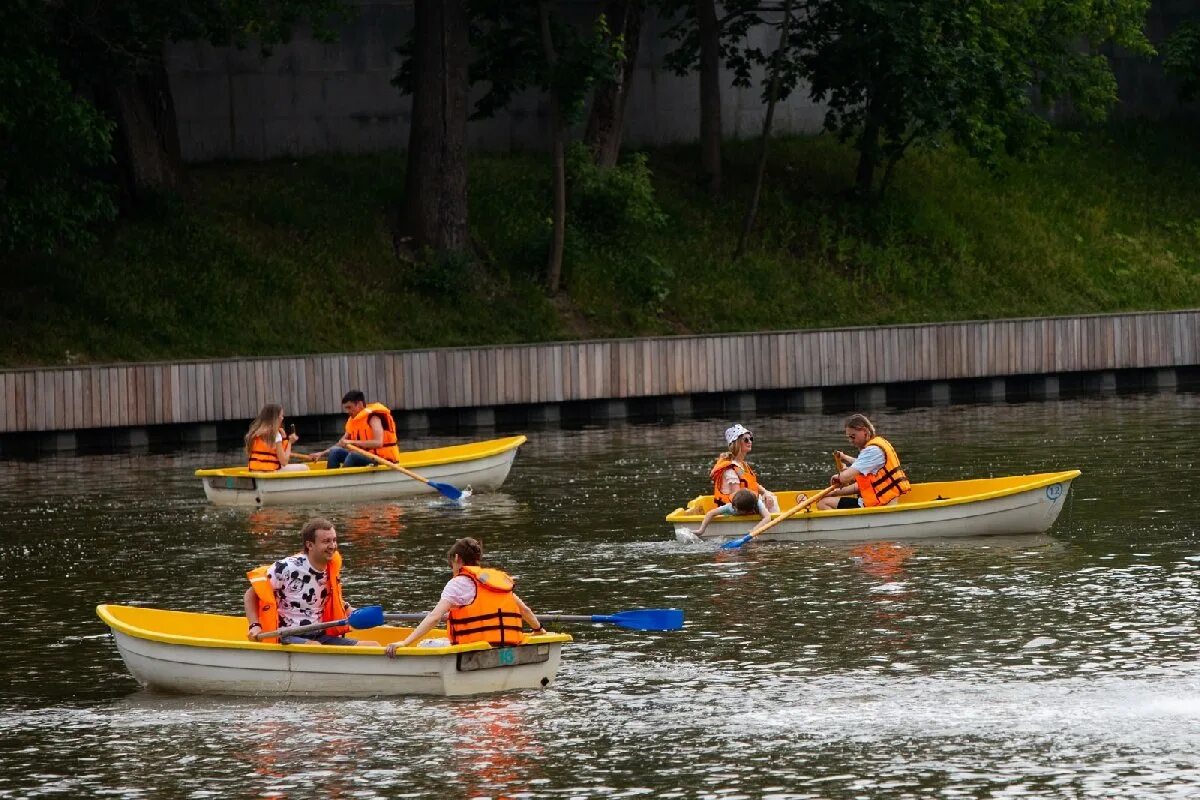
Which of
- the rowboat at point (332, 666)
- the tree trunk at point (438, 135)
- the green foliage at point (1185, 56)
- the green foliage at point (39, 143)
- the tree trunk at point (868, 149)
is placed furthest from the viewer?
the green foliage at point (1185, 56)

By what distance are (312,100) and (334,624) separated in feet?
117

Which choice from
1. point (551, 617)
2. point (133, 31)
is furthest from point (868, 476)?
point (133, 31)

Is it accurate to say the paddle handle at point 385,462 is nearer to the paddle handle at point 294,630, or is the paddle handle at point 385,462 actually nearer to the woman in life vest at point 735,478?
the woman in life vest at point 735,478

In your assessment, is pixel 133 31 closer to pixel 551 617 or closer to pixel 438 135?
pixel 438 135

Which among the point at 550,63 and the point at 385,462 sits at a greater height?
the point at 550,63

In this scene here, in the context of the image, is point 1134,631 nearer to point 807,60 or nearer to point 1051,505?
point 1051,505

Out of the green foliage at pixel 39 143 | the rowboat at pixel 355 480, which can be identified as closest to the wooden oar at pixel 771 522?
the rowboat at pixel 355 480

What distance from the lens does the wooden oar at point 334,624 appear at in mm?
16594

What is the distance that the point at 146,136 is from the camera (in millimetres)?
46969

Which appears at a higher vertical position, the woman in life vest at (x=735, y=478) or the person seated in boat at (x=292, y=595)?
the woman in life vest at (x=735, y=478)

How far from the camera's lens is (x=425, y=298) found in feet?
153

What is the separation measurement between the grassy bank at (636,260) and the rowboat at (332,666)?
2561 centimetres

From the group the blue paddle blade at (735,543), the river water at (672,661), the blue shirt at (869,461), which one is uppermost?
the blue shirt at (869,461)

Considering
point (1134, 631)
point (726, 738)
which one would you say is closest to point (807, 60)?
point (1134, 631)
